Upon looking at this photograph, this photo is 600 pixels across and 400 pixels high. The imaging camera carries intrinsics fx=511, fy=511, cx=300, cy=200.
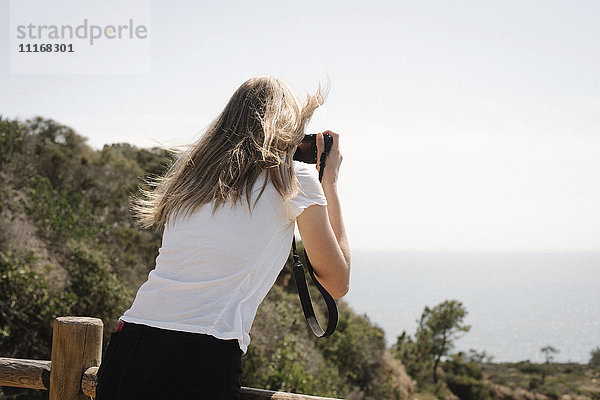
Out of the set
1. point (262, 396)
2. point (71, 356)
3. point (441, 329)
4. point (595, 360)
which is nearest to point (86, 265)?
point (71, 356)

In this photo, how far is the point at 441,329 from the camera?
26.9m

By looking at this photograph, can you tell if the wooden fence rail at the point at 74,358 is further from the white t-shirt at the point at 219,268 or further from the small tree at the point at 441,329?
the small tree at the point at 441,329

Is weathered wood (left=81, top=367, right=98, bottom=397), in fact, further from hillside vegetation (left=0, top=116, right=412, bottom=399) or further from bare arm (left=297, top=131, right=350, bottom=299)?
hillside vegetation (left=0, top=116, right=412, bottom=399)

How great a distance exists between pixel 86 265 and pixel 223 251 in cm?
764

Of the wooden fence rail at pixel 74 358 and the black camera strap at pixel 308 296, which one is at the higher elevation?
the black camera strap at pixel 308 296

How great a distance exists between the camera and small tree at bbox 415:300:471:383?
26.0 m

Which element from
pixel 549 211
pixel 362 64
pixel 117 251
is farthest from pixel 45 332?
pixel 549 211

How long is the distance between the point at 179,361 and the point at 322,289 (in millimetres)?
464

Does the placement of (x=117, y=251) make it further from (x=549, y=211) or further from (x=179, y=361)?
(x=549, y=211)

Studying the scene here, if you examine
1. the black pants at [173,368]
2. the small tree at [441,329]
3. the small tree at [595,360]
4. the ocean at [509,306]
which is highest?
the black pants at [173,368]

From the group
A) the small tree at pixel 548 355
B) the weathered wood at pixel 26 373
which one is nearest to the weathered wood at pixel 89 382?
the weathered wood at pixel 26 373

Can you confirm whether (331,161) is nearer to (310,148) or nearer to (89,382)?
(310,148)

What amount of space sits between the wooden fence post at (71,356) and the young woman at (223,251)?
67cm

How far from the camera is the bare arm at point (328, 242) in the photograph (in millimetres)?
1303
